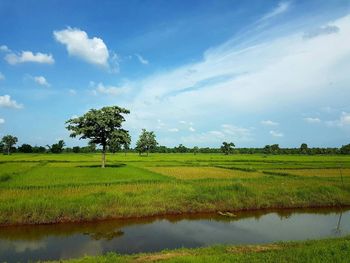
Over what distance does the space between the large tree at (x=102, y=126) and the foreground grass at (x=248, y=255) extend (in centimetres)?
2759

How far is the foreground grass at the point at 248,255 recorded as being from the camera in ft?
32.2

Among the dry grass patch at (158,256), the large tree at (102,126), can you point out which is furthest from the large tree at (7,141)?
the dry grass patch at (158,256)

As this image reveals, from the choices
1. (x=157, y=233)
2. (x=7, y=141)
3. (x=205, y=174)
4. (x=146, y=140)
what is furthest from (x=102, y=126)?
(x=7, y=141)

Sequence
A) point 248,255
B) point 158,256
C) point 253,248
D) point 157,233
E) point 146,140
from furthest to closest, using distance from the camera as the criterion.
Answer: point 146,140, point 157,233, point 253,248, point 158,256, point 248,255

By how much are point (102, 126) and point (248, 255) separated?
2938 cm

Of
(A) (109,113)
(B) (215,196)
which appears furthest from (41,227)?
(A) (109,113)

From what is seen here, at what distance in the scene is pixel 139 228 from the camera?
1638cm

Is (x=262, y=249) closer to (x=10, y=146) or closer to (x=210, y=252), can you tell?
(x=210, y=252)

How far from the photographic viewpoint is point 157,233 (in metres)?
15.6

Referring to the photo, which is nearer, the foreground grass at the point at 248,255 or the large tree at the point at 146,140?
the foreground grass at the point at 248,255

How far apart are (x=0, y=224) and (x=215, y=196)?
12.1 m

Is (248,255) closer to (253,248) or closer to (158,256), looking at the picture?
(253,248)

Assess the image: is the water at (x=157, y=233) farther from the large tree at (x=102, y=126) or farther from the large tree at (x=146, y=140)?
the large tree at (x=146, y=140)

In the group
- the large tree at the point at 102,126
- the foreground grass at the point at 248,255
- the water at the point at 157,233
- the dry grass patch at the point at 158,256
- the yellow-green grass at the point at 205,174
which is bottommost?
the water at the point at 157,233
